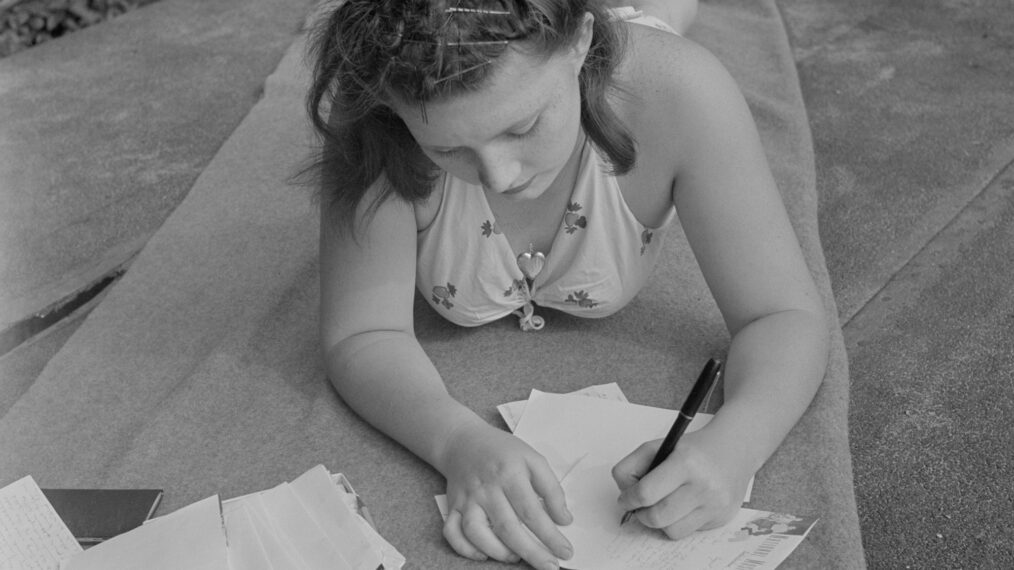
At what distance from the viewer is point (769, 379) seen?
146 cm

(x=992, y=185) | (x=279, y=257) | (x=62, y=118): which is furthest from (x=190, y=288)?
(x=992, y=185)

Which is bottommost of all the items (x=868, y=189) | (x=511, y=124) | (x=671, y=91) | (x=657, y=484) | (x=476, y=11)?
(x=868, y=189)

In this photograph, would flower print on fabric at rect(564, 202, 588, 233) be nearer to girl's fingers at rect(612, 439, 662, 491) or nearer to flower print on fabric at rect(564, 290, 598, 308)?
flower print on fabric at rect(564, 290, 598, 308)

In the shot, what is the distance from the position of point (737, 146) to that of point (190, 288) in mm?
1168

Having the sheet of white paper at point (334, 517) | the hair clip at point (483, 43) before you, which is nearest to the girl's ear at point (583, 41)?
the hair clip at point (483, 43)

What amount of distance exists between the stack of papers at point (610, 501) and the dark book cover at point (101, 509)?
1.35 ft

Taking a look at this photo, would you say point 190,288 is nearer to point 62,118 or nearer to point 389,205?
point 389,205

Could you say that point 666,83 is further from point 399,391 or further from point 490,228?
point 399,391

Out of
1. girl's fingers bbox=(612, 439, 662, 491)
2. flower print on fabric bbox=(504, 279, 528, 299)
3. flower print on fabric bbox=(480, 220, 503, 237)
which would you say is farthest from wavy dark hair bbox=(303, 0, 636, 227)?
girl's fingers bbox=(612, 439, 662, 491)

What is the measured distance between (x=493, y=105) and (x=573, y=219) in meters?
0.45

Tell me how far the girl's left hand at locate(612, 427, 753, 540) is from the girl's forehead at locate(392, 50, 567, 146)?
Result: 44cm

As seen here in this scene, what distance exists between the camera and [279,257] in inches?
86.7

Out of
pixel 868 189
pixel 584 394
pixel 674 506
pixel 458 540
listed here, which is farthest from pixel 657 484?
pixel 868 189

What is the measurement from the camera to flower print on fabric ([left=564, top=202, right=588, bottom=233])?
64.1 inches
